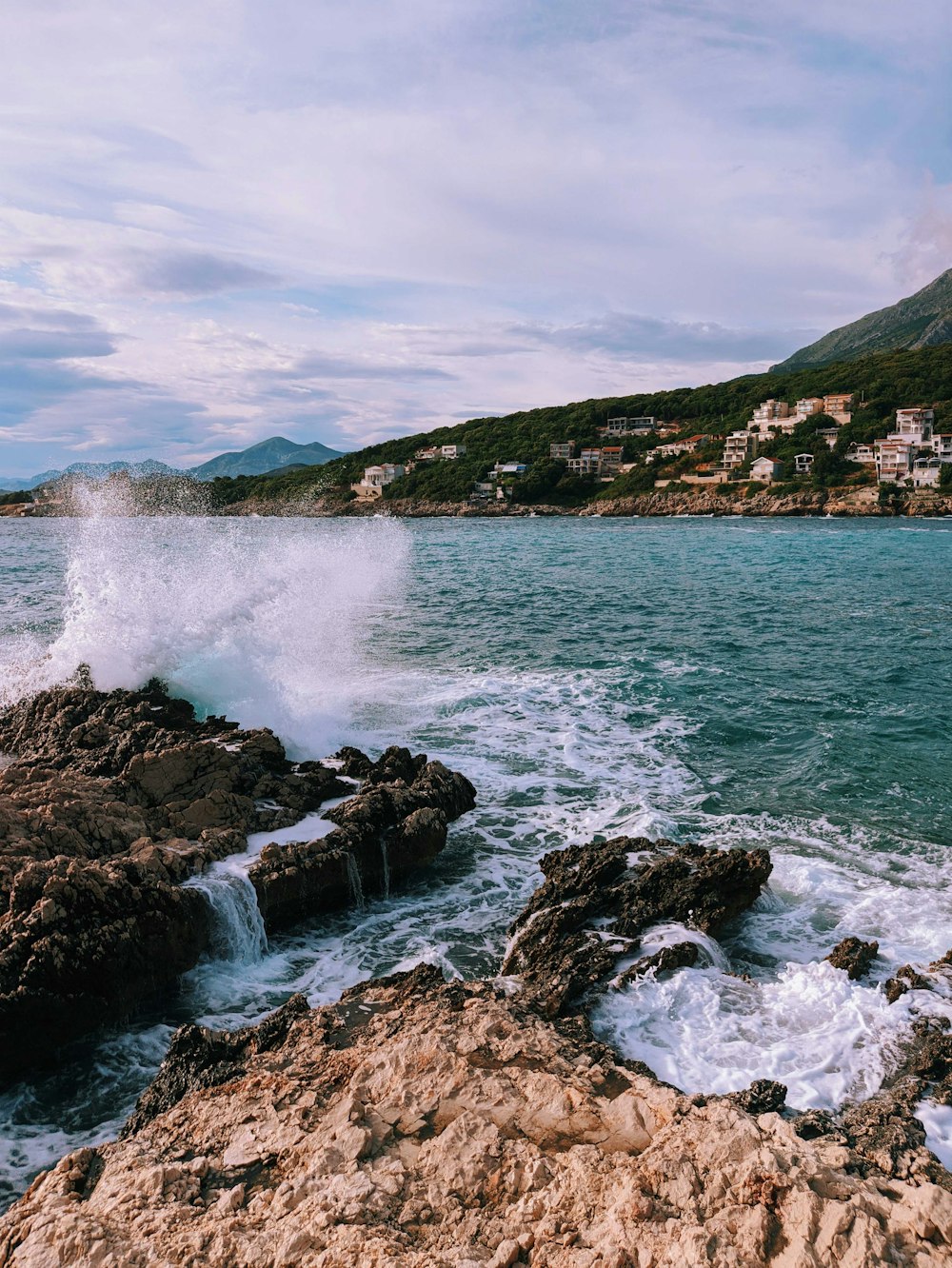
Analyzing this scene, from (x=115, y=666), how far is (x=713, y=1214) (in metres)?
13.4

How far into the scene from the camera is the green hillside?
10219 cm

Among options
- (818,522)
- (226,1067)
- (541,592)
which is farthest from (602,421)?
(226,1067)

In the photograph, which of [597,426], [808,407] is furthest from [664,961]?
[597,426]

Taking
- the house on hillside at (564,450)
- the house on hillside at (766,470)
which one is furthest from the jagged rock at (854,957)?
the house on hillside at (564,450)

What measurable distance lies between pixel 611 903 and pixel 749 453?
104686mm

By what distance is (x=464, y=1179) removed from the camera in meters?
3.90

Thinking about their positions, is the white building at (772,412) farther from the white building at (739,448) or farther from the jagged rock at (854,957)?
the jagged rock at (854,957)

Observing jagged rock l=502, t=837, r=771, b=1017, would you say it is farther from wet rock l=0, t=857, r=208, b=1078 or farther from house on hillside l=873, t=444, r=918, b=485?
house on hillside l=873, t=444, r=918, b=485

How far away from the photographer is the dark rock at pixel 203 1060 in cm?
498

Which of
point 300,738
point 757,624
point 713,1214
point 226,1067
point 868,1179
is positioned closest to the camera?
point 713,1214

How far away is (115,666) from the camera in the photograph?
14.3 metres

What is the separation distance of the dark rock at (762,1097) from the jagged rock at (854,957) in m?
1.98

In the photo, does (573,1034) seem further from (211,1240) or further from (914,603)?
(914,603)

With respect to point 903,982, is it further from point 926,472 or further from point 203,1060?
point 926,472
